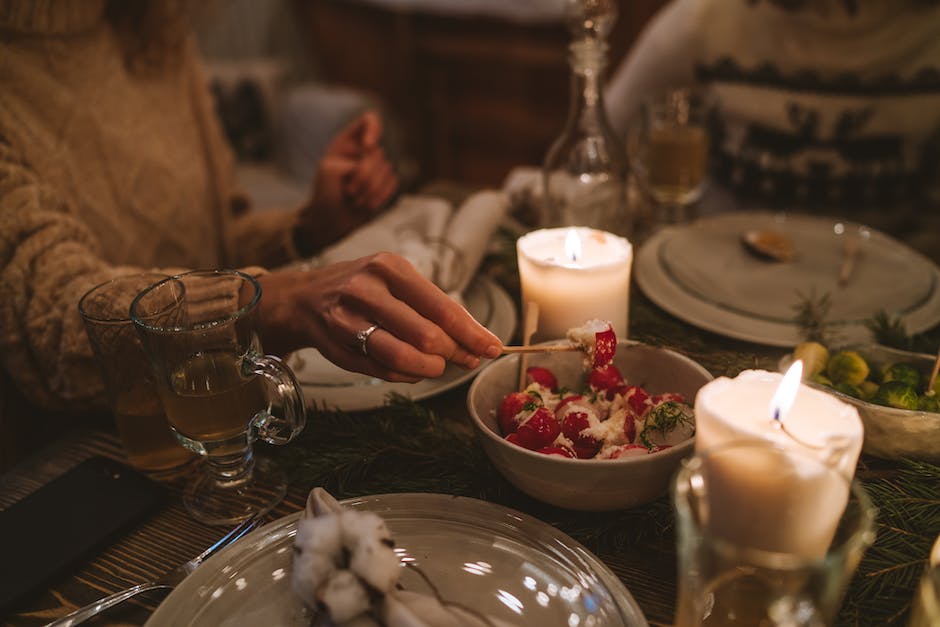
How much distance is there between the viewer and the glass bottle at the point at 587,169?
1.22m

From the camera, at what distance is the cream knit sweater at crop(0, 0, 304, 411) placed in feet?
3.10

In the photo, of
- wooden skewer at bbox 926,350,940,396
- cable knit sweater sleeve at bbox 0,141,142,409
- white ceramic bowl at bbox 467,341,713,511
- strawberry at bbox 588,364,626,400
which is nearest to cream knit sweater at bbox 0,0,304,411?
cable knit sweater sleeve at bbox 0,141,142,409

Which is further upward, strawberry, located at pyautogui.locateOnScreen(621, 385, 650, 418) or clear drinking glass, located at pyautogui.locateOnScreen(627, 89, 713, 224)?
clear drinking glass, located at pyautogui.locateOnScreen(627, 89, 713, 224)

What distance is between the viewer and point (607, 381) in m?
0.78

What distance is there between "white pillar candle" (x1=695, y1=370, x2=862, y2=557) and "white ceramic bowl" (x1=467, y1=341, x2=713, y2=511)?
62 millimetres

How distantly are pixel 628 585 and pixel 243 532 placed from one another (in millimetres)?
390

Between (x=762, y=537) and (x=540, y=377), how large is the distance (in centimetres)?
32

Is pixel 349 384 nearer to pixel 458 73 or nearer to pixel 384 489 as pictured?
pixel 384 489

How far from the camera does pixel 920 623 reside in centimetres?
49

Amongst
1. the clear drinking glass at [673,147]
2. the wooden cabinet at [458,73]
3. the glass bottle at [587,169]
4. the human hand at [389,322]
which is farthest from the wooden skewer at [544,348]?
the wooden cabinet at [458,73]

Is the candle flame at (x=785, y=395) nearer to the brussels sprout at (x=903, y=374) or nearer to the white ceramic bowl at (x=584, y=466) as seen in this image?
the white ceramic bowl at (x=584, y=466)

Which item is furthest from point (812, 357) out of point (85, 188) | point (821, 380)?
point (85, 188)

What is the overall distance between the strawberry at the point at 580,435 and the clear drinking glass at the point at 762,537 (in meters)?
0.15

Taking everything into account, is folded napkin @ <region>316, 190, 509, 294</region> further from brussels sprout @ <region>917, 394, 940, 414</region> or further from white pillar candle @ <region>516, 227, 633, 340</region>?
brussels sprout @ <region>917, 394, 940, 414</region>
